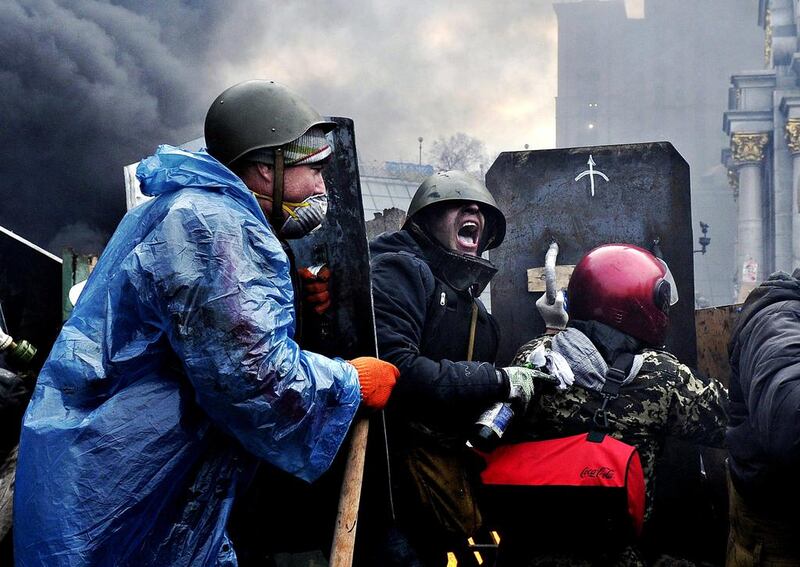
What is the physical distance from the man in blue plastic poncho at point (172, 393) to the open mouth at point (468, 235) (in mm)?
1532

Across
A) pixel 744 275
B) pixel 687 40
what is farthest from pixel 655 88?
pixel 744 275

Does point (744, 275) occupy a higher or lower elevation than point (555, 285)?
lower

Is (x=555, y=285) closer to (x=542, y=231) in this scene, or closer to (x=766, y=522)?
(x=542, y=231)

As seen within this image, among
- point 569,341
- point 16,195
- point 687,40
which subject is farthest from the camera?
point 687,40

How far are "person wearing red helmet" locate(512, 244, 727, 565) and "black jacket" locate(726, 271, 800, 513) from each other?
7.8 inches

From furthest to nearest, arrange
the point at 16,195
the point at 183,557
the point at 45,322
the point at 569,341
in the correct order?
the point at 16,195, the point at 45,322, the point at 569,341, the point at 183,557

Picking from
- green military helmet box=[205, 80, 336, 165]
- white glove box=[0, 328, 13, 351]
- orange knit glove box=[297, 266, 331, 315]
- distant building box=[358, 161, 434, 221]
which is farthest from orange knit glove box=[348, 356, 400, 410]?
distant building box=[358, 161, 434, 221]

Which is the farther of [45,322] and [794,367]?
[45,322]

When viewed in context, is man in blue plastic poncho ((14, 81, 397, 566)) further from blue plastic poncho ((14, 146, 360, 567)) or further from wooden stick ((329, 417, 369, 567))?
wooden stick ((329, 417, 369, 567))

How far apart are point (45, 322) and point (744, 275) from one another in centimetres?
2651

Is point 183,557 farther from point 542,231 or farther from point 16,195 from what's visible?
point 16,195

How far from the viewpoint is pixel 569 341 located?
3.04 m

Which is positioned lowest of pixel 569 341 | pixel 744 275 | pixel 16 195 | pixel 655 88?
pixel 744 275

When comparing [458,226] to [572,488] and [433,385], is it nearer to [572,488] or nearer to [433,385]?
[433,385]
